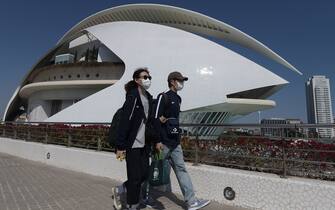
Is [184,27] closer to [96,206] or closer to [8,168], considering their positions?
[8,168]

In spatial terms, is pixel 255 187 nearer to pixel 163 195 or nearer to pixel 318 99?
pixel 163 195

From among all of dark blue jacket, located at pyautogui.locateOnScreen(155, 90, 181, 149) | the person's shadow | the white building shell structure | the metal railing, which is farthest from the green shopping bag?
the white building shell structure

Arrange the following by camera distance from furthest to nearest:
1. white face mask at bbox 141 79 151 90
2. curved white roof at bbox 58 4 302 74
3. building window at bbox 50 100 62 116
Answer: building window at bbox 50 100 62 116 → curved white roof at bbox 58 4 302 74 → white face mask at bbox 141 79 151 90

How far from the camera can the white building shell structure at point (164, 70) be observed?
57.3ft

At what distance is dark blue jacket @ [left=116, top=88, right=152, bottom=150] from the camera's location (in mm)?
3301

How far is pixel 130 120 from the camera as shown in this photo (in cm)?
336

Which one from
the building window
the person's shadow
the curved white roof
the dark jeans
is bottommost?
the person's shadow

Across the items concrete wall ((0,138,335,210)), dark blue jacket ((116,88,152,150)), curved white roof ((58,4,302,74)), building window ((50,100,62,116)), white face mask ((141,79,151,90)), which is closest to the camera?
dark blue jacket ((116,88,152,150))

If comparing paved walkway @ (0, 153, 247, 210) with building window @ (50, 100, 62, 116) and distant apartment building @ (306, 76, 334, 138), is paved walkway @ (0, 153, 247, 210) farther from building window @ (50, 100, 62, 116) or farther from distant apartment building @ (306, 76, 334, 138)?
distant apartment building @ (306, 76, 334, 138)

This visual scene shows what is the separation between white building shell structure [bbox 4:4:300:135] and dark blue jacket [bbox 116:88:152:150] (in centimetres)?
1364

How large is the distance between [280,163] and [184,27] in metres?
23.7

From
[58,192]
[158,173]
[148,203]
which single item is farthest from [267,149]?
[58,192]

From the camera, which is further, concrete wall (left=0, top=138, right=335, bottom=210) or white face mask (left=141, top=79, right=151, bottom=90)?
white face mask (left=141, top=79, right=151, bottom=90)

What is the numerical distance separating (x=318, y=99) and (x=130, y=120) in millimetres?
54392
